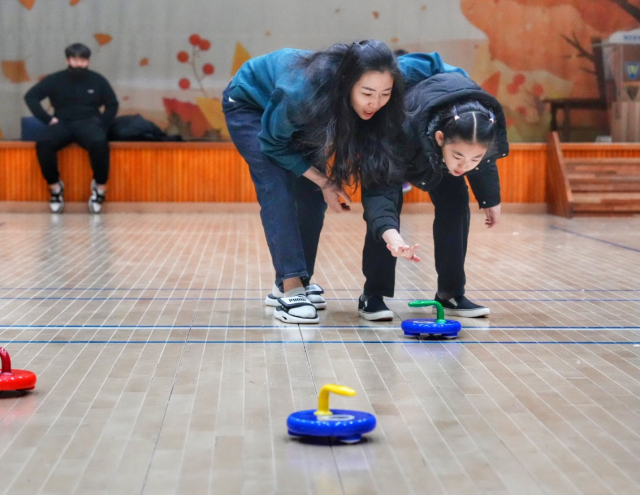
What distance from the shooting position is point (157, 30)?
9805 millimetres

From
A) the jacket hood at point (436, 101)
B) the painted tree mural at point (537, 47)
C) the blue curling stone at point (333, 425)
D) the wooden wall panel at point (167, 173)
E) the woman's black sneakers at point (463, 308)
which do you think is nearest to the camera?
the blue curling stone at point (333, 425)

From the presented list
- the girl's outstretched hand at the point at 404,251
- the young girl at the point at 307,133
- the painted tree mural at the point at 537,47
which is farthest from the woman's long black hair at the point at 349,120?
the painted tree mural at the point at 537,47

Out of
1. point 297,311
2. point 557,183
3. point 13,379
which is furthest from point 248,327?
point 557,183

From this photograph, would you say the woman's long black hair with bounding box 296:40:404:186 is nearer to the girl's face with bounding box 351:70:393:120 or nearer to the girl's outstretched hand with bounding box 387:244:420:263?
the girl's face with bounding box 351:70:393:120

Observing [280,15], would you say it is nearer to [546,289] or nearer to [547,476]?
[546,289]

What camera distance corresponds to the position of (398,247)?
10.1 ft

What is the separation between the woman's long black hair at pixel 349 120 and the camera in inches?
124

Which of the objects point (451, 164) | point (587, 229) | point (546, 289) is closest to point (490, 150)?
point (451, 164)

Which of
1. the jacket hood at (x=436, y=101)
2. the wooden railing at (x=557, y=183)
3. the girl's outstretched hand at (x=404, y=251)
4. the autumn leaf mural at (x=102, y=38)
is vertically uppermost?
the autumn leaf mural at (x=102, y=38)

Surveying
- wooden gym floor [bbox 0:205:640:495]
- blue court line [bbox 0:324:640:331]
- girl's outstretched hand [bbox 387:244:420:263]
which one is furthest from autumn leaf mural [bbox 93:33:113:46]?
girl's outstretched hand [bbox 387:244:420:263]

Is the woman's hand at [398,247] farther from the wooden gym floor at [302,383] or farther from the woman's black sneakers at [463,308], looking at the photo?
the woman's black sneakers at [463,308]

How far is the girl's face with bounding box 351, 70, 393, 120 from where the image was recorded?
10.3 feet

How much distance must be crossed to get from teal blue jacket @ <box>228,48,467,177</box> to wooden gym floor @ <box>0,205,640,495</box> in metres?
0.69

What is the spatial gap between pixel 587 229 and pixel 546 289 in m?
3.34
